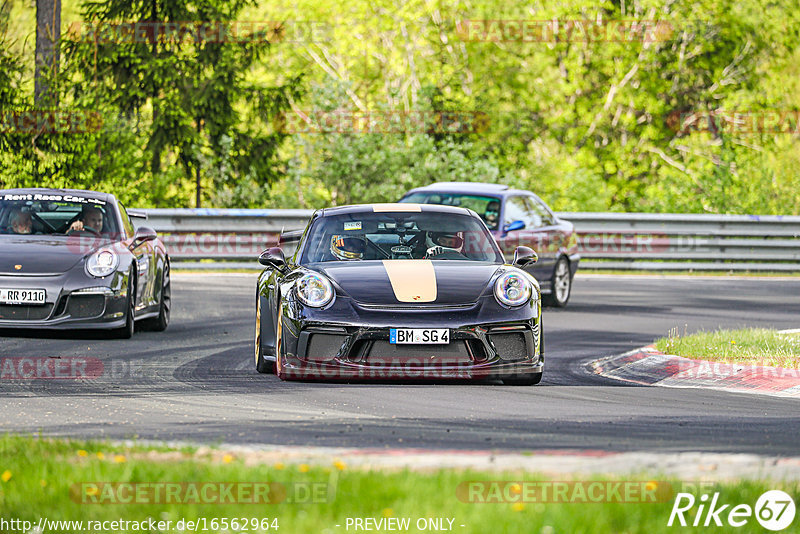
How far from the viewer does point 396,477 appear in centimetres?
579

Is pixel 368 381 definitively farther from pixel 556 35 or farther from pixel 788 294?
pixel 556 35

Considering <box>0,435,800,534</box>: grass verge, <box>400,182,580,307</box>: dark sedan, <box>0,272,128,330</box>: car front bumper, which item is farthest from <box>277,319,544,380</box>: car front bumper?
<box>400,182,580,307</box>: dark sedan

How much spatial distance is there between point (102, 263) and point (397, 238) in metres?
3.40

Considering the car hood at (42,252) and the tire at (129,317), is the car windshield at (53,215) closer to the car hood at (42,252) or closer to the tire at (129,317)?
the car hood at (42,252)

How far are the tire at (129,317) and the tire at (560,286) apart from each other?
639 cm

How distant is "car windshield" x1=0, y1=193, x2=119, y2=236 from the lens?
45.4 feet

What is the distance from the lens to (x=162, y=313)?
1457 cm

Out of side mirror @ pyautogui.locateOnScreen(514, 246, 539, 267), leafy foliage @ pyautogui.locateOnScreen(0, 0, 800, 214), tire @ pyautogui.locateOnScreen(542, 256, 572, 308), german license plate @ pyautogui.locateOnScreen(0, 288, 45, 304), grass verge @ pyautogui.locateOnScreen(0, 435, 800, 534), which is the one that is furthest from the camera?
leafy foliage @ pyautogui.locateOnScreen(0, 0, 800, 214)

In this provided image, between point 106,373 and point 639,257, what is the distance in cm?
1601

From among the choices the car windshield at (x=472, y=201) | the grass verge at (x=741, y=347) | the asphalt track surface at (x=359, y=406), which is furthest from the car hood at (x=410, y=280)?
the car windshield at (x=472, y=201)

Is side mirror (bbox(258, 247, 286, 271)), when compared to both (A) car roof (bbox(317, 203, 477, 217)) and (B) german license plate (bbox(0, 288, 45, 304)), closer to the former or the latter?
(A) car roof (bbox(317, 203, 477, 217))

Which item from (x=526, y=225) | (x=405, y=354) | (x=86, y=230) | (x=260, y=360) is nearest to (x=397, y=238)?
(x=260, y=360)

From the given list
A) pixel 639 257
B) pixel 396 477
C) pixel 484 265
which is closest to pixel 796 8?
pixel 639 257

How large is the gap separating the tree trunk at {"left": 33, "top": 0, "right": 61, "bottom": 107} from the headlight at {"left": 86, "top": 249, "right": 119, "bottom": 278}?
44.6 feet
